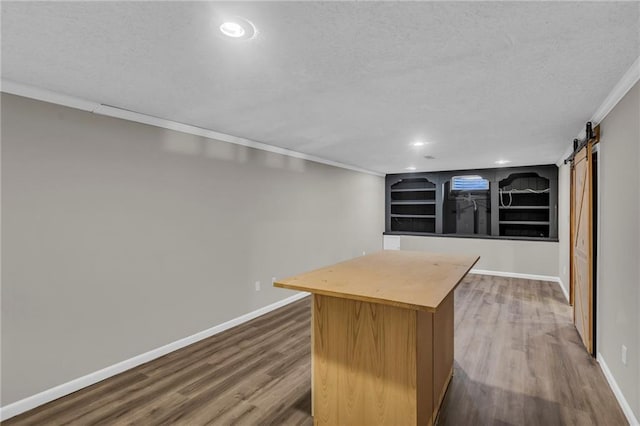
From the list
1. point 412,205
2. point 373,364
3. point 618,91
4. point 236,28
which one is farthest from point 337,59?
point 412,205

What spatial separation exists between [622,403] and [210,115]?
3.81 m

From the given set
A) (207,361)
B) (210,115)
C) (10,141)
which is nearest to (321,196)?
(210,115)

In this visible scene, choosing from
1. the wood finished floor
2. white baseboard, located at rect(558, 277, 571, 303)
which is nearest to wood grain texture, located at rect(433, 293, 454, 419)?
the wood finished floor

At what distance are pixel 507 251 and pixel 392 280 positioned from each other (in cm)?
547

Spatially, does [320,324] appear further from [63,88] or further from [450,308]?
[63,88]

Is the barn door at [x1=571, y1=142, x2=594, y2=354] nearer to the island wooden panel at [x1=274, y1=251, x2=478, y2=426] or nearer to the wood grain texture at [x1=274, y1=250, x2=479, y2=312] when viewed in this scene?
the wood grain texture at [x1=274, y1=250, x2=479, y2=312]

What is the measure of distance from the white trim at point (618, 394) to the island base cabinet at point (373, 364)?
117 cm

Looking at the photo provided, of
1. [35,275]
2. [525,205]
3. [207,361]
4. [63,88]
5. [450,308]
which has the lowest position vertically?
[207,361]

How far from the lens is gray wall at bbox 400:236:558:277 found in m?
6.04

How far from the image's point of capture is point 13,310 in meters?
2.21

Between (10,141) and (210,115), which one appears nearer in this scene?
(10,141)

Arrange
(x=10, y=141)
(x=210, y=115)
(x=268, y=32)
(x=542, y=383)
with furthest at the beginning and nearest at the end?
(x=210, y=115) → (x=542, y=383) → (x=10, y=141) → (x=268, y=32)

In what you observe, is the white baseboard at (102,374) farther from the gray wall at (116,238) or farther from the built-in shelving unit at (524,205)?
the built-in shelving unit at (524,205)

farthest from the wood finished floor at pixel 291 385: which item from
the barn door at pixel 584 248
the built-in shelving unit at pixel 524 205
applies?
the built-in shelving unit at pixel 524 205
